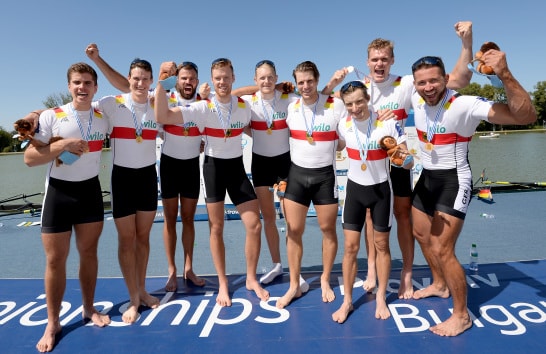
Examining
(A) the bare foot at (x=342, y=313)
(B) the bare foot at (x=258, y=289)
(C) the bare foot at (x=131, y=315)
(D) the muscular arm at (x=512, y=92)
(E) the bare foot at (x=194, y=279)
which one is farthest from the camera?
(E) the bare foot at (x=194, y=279)

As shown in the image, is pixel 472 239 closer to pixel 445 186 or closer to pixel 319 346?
pixel 445 186

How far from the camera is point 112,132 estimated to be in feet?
9.75

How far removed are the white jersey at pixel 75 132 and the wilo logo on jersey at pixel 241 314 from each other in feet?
4.48

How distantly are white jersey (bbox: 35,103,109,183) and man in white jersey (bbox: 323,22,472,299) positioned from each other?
2103 mm

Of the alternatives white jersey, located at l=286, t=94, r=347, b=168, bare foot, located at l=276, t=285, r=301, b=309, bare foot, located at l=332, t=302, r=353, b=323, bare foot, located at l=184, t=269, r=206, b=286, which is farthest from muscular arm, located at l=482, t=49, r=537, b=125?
→ bare foot, located at l=184, t=269, r=206, b=286

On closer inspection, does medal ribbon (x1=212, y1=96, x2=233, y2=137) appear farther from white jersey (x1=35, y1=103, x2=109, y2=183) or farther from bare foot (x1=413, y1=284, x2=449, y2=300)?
bare foot (x1=413, y1=284, x2=449, y2=300)

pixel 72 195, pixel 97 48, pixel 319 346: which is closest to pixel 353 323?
pixel 319 346

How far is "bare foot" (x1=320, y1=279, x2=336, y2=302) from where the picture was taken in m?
3.25

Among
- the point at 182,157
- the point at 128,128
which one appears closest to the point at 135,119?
the point at 128,128

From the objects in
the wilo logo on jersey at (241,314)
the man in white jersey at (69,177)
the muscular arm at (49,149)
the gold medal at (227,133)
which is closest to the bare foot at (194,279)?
the wilo logo on jersey at (241,314)

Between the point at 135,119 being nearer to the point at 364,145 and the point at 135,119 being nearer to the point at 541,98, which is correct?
the point at 364,145

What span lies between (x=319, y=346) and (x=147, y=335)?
1414 mm

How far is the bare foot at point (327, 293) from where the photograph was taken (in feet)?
10.6

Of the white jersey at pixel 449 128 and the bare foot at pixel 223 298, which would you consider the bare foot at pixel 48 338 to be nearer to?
the bare foot at pixel 223 298
